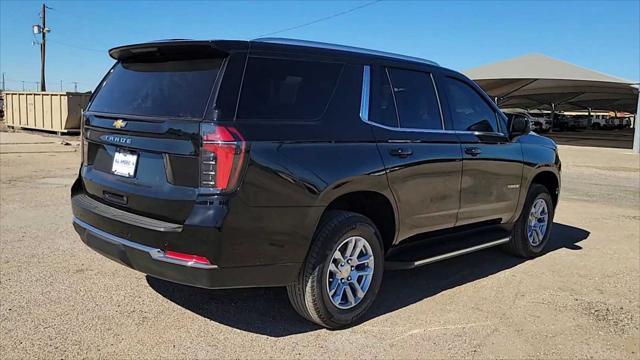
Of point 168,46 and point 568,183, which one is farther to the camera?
point 568,183

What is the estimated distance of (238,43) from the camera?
3.49 metres

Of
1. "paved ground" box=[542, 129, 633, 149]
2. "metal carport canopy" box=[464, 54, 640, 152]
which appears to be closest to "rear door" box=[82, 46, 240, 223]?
"metal carport canopy" box=[464, 54, 640, 152]

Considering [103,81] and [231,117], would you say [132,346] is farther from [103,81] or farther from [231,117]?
[103,81]

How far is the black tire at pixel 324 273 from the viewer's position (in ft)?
12.2

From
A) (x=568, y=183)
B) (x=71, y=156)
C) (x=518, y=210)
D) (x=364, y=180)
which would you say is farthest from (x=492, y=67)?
(x=364, y=180)

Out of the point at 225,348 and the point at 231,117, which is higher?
the point at 231,117

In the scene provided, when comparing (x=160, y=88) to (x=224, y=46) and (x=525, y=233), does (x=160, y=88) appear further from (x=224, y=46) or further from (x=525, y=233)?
(x=525, y=233)

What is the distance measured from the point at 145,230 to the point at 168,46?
1.21 metres

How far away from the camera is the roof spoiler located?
346 centimetres

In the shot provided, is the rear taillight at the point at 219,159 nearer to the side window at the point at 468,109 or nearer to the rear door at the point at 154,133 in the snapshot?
the rear door at the point at 154,133

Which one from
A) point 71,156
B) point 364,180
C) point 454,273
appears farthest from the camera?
point 71,156

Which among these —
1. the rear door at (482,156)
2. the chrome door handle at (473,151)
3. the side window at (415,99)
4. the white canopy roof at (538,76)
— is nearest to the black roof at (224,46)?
the side window at (415,99)

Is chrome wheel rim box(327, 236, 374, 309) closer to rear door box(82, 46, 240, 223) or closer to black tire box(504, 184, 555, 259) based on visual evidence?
rear door box(82, 46, 240, 223)

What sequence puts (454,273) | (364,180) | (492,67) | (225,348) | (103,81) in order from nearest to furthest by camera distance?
(225,348) → (364,180) → (103,81) → (454,273) → (492,67)
